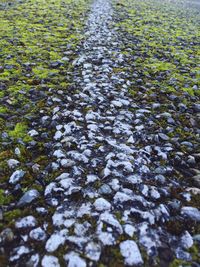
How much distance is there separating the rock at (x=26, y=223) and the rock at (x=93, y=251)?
35.2 inches

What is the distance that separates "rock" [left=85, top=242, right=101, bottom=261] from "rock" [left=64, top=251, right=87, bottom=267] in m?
0.12

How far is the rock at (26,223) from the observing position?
175 inches

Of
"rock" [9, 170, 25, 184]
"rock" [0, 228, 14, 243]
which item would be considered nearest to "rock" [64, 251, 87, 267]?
"rock" [0, 228, 14, 243]

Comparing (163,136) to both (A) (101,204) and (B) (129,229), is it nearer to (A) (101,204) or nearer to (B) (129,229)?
(A) (101,204)

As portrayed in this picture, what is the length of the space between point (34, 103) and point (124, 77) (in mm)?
3613

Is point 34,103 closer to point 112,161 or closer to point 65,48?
point 112,161

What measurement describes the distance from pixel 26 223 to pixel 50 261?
2.52ft

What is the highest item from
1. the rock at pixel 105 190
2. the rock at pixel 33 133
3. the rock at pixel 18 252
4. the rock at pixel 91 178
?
the rock at pixel 18 252

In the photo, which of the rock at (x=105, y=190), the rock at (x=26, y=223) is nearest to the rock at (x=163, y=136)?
the rock at (x=105, y=190)

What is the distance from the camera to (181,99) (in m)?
9.07

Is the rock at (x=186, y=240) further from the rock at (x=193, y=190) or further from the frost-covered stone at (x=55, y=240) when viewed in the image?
the frost-covered stone at (x=55, y=240)

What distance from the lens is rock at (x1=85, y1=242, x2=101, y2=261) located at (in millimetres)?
4035

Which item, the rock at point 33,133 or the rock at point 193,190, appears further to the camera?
the rock at point 33,133

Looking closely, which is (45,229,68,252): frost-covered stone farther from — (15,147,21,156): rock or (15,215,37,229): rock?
(15,147,21,156): rock
